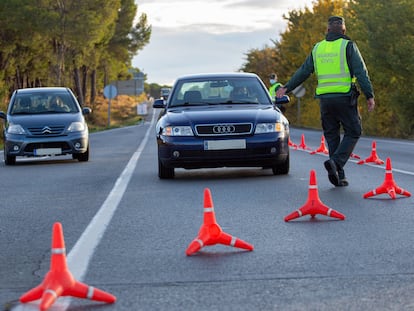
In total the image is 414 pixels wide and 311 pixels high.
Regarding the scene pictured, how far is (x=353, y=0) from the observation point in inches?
1790

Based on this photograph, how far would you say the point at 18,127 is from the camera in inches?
752

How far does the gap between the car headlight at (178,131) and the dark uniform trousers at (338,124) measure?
6.38 ft

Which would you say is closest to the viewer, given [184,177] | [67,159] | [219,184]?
[219,184]

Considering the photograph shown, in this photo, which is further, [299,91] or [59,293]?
[299,91]

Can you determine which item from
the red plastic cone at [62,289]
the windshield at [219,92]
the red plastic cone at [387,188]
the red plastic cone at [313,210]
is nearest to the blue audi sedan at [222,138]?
the windshield at [219,92]

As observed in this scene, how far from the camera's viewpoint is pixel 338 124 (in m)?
12.3

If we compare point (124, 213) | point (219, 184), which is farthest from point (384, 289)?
point (219, 184)

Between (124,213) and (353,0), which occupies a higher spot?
(353,0)

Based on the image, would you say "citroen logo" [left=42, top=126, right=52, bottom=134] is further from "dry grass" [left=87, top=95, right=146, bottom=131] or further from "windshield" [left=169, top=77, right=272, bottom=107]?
"dry grass" [left=87, top=95, right=146, bottom=131]

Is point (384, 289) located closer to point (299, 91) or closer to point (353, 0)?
point (353, 0)

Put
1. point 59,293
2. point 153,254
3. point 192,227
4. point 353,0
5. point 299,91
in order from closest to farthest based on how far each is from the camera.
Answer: point 59,293 → point 153,254 → point 192,227 → point 353,0 → point 299,91

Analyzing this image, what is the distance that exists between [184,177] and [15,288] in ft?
27.5

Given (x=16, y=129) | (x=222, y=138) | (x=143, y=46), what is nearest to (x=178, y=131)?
(x=222, y=138)

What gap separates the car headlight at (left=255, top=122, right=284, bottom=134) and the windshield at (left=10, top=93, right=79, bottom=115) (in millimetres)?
7900
